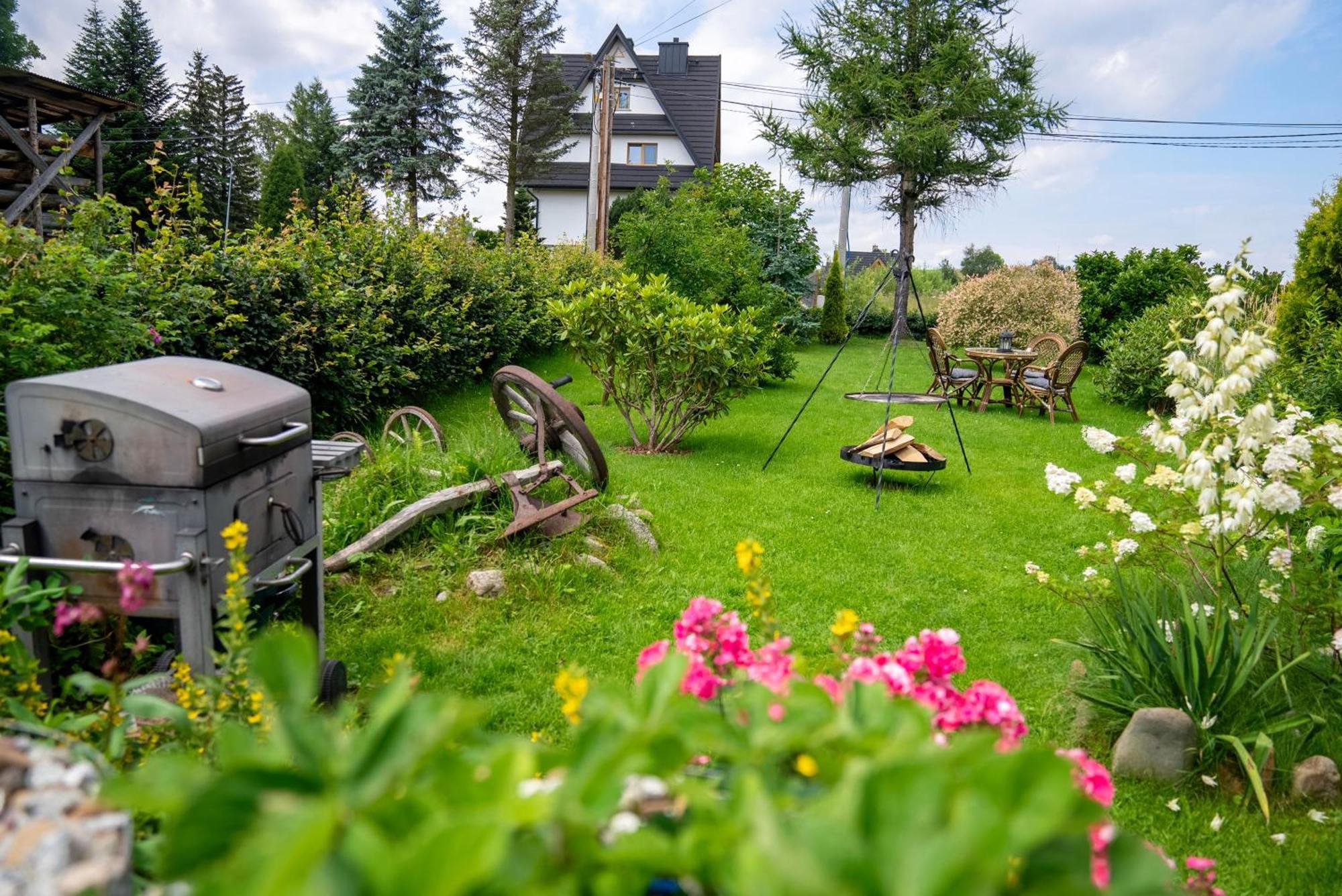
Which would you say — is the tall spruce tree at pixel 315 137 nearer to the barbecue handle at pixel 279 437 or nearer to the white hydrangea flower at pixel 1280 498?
the barbecue handle at pixel 279 437

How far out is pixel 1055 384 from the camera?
10984 millimetres

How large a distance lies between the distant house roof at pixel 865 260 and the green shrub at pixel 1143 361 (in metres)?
5.95

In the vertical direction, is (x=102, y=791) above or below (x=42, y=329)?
below

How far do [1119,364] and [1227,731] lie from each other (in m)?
9.74

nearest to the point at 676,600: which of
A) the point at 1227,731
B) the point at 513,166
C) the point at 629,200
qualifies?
the point at 1227,731

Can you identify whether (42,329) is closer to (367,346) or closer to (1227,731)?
(1227,731)

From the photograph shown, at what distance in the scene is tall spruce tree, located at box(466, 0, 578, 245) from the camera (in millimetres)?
25609

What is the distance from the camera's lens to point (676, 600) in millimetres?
4543

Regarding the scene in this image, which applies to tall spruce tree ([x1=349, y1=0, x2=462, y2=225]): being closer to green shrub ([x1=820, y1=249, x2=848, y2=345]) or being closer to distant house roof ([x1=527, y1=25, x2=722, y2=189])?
distant house roof ([x1=527, y1=25, x2=722, y2=189])

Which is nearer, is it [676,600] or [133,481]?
[133,481]

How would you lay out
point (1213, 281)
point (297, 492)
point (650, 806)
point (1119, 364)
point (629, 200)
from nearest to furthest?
point (650, 806) → point (1213, 281) → point (297, 492) → point (1119, 364) → point (629, 200)

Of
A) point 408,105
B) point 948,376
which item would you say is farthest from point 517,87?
point 948,376

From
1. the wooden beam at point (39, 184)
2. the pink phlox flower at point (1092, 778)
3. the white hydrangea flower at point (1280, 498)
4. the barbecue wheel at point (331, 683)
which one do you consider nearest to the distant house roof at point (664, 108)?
the wooden beam at point (39, 184)

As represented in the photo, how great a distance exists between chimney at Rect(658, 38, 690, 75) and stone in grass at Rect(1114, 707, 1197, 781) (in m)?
31.8
